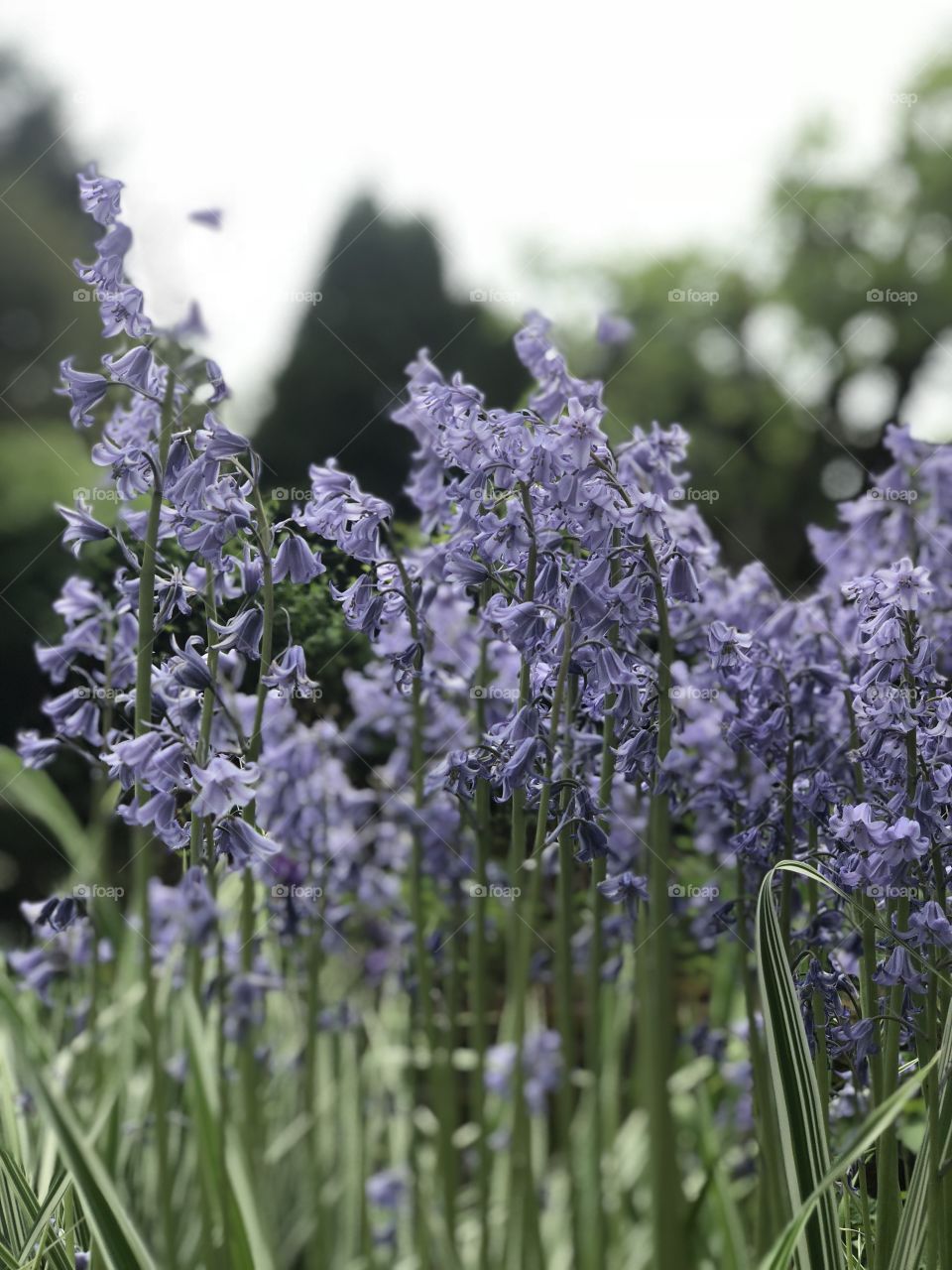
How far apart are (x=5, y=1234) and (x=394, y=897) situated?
138 centimetres

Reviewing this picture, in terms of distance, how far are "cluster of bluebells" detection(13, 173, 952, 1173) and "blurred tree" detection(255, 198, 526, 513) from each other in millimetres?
8288

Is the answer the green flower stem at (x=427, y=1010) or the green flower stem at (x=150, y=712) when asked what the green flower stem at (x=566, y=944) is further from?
the green flower stem at (x=150, y=712)

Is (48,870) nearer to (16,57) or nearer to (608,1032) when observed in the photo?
(608,1032)

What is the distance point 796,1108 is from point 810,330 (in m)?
16.1

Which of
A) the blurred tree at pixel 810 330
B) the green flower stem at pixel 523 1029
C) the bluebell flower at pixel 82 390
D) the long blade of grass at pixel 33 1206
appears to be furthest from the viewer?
the blurred tree at pixel 810 330

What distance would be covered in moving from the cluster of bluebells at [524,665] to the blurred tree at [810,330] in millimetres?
12159

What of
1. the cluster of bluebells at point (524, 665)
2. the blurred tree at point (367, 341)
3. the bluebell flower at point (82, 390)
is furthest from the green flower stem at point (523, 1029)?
the blurred tree at point (367, 341)

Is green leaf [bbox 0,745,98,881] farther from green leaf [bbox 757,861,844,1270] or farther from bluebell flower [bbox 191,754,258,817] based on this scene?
green leaf [bbox 757,861,844,1270]

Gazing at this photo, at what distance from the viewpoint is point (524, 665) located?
2.00m

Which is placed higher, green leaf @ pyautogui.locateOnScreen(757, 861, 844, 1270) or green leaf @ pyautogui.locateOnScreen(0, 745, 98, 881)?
green leaf @ pyautogui.locateOnScreen(757, 861, 844, 1270)

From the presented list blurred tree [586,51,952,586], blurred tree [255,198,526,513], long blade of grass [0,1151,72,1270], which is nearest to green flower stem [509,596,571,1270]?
long blade of grass [0,1151,72,1270]

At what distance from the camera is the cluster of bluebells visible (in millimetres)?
1871

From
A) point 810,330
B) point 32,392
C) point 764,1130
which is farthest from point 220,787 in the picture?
point 810,330

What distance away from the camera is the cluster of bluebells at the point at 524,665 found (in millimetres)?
1871
